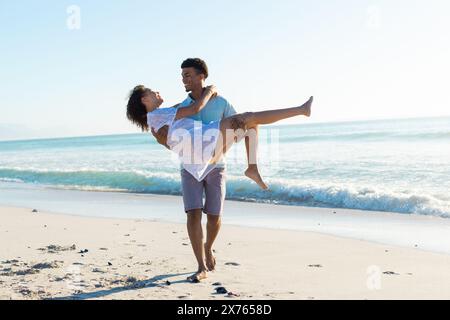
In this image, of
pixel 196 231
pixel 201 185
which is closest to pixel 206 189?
pixel 201 185

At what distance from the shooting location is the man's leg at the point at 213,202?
547 centimetres

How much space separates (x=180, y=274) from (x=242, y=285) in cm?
77

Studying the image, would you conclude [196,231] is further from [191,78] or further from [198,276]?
[191,78]

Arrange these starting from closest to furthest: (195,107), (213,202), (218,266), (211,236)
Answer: (195,107)
(213,202)
(211,236)
(218,266)

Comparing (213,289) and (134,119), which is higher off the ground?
(134,119)

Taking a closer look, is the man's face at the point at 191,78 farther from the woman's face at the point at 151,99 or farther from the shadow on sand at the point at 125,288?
the shadow on sand at the point at 125,288

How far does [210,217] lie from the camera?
5.59m

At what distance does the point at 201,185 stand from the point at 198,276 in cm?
85

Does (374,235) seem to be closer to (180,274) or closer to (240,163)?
(180,274)

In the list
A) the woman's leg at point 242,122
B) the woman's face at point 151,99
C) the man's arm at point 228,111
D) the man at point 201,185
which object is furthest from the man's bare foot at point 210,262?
the woman's face at point 151,99

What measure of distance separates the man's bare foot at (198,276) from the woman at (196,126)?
844mm

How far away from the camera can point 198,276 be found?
16.8 ft
